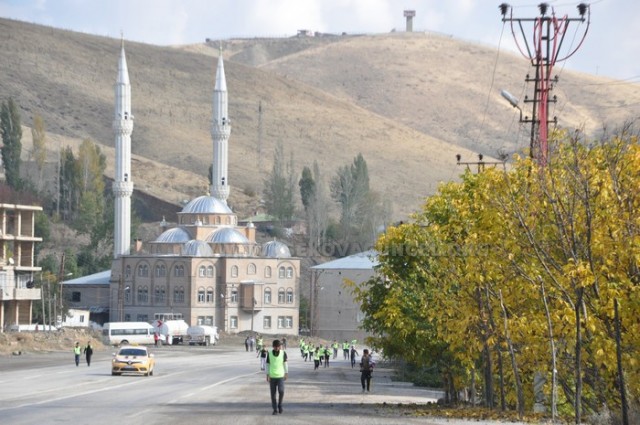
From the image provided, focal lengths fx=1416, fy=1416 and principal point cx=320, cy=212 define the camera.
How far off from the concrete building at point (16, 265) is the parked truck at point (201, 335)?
44.6ft

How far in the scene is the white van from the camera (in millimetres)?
102562

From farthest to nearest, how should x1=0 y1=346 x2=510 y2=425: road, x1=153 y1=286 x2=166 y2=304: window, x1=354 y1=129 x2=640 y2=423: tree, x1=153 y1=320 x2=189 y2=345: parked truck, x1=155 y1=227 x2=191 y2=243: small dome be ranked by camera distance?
x1=155 y1=227 x2=191 y2=243: small dome, x1=153 y1=286 x2=166 y2=304: window, x1=153 y1=320 x2=189 y2=345: parked truck, x1=0 y1=346 x2=510 y2=425: road, x1=354 y1=129 x2=640 y2=423: tree

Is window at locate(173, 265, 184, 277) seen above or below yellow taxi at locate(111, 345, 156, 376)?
above

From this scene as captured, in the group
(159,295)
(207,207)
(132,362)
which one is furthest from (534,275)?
(207,207)

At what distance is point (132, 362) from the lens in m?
51.2

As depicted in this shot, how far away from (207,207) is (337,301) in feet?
56.3

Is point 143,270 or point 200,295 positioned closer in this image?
point 200,295

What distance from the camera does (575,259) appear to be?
2405 centimetres

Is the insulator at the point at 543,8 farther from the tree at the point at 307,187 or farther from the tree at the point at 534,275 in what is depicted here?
the tree at the point at 307,187

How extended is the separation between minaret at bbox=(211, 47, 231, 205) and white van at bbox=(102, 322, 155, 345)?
31782 mm

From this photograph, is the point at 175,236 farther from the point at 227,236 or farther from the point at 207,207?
the point at 207,207

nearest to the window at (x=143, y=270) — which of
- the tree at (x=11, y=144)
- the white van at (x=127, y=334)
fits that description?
the white van at (x=127, y=334)

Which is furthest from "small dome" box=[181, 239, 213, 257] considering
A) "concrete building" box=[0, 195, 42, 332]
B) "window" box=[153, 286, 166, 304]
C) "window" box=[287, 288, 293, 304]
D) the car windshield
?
the car windshield

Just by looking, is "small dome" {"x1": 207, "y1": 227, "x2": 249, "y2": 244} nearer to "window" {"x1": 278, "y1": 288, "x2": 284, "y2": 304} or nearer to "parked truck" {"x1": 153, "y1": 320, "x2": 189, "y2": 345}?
"window" {"x1": 278, "y1": 288, "x2": 284, "y2": 304}
